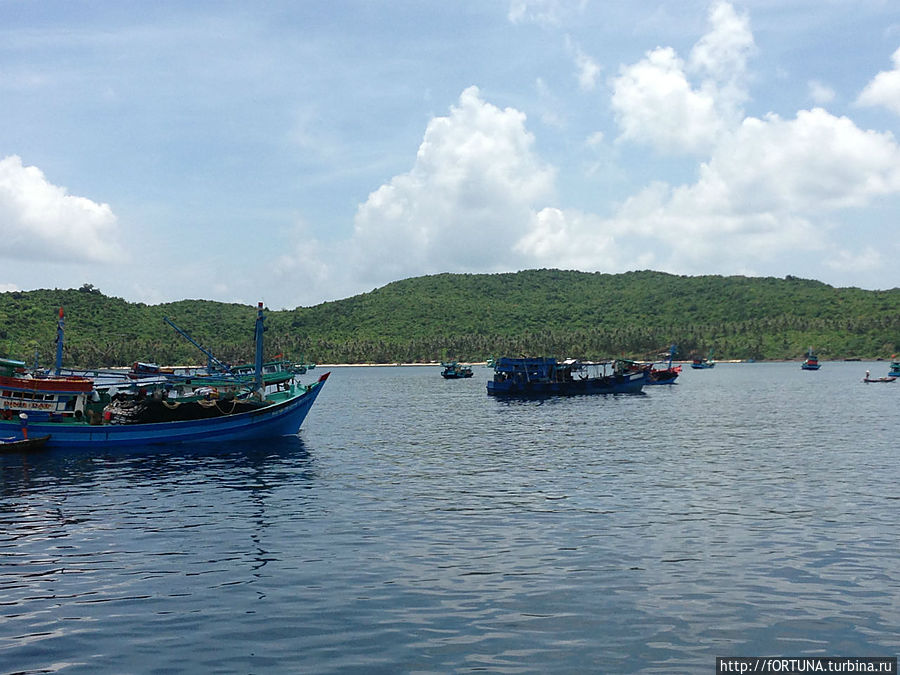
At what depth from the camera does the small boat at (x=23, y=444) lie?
47.1 metres

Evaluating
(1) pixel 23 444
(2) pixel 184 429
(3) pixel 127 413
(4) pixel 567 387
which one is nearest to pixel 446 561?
(1) pixel 23 444

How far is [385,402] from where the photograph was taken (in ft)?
367

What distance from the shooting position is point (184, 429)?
54.4 m

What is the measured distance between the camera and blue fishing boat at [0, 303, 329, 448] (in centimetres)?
4983

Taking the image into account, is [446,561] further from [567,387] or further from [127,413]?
[567,387]

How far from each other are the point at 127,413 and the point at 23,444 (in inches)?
280

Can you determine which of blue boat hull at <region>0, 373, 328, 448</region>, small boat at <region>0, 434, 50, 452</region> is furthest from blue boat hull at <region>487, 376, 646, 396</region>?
small boat at <region>0, 434, 50, 452</region>

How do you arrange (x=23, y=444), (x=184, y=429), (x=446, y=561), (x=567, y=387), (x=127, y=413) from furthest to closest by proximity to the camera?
(x=567, y=387)
(x=184, y=429)
(x=127, y=413)
(x=23, y=444)
(x=446, y=561)

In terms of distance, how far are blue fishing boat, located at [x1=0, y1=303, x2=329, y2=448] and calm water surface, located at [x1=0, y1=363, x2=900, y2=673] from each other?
10.3 ft

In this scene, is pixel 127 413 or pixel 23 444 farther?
pixel 127 413

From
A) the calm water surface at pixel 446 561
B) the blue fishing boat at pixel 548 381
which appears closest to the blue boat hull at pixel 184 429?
the calm water surface at pixel 446 561

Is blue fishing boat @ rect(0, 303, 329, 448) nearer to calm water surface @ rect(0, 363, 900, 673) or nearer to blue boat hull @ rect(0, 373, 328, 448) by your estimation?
blue boat hull @ rect(0, 373, 328, 448)

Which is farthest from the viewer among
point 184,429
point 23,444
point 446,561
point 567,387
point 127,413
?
point 567,387

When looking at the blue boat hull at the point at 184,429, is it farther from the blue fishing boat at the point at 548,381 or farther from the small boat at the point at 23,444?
the blue fishing boat at the point at 548,381
